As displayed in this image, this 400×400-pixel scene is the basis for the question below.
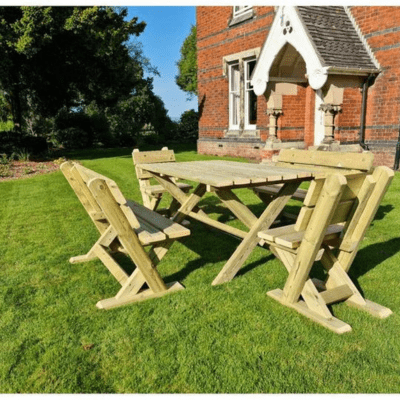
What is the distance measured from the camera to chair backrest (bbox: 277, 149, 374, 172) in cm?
398

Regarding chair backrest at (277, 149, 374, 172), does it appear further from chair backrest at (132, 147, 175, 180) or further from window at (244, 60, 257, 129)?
window at (244, 60, 257, 129)

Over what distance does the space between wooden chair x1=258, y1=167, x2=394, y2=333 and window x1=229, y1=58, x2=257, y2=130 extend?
1103 centimetres

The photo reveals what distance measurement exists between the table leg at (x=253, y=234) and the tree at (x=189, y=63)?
38.6m

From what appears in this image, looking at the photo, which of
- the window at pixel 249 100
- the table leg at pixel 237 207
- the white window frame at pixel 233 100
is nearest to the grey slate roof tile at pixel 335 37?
the window at pixel 249 100

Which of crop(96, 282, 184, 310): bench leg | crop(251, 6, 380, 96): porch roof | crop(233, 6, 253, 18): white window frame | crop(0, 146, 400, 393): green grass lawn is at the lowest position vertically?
crop(0, 146, 400, 393): green grass lawn

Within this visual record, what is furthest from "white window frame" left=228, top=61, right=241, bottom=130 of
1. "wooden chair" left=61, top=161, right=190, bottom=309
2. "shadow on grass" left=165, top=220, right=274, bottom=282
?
"wooden chair" left=61, top=161, right=190, bottom=309

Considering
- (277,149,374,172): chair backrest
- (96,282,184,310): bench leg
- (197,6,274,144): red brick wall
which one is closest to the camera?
(96,282,184,310): bench leg

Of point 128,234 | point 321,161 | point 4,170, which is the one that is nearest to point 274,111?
point 321,161

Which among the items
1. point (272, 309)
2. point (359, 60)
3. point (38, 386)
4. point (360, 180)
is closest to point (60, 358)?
point (38, 386)

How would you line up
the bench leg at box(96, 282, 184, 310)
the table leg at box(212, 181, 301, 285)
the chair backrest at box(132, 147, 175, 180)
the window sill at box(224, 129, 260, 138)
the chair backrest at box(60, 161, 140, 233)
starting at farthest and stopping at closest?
the window sill at box(224, 129, 260, 138) < the chair backrest at box(132, 147, 175, 180) < the table leg at box(212, 181, 301, 285) < the bench leg at box(96, 282, 184, 310) < the chair backrest at box(60, 161, 140, 233)

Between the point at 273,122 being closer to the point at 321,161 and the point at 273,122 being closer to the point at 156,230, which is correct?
the point at 321,161

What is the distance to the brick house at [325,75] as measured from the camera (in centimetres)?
928

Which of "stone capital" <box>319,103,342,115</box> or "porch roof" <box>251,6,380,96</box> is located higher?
"porch roof" <box>251,6,380,96</box>

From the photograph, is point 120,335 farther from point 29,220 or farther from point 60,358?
point 29,220
